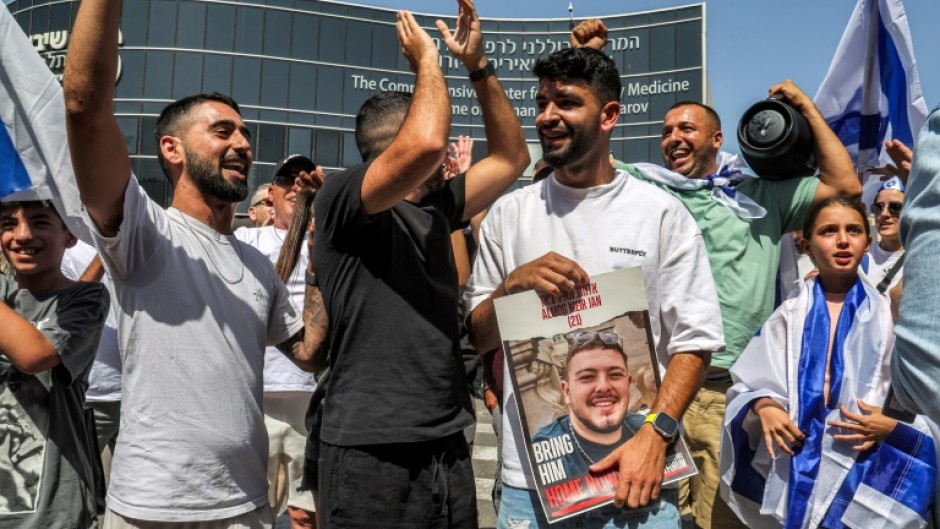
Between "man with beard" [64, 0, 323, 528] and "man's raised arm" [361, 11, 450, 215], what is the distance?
62 centimetres

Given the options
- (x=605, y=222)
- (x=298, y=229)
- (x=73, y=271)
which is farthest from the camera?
(x=73, y=271)

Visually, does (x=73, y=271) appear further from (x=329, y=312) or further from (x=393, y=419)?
(x=393, y=419)

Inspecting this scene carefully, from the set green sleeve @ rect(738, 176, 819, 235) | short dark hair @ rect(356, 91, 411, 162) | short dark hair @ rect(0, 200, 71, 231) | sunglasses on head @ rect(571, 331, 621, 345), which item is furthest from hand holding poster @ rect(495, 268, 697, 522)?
green sleeve @ rect(738, 176, 819, 235)

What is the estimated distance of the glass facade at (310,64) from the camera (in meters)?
34.5

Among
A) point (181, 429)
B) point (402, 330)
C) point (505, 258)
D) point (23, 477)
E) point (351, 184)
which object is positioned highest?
point (351, 184)

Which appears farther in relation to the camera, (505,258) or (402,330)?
(505,258)

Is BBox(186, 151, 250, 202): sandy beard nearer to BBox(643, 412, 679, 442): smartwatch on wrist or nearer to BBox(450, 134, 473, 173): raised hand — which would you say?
BBox(450, 134, 473, 173): raised hand

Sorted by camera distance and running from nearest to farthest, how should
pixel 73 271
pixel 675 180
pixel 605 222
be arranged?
pixel 605 222 → pixel 675 180 → pixel 73 271

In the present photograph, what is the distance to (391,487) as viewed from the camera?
2.34 meters

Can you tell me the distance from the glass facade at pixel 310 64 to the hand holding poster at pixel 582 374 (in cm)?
3102

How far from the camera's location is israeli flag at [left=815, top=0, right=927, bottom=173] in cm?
443

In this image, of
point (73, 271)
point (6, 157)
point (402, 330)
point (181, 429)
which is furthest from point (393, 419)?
point (73, 271)

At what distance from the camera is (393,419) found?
92.4 inches

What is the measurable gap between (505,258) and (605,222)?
0.34 meters
